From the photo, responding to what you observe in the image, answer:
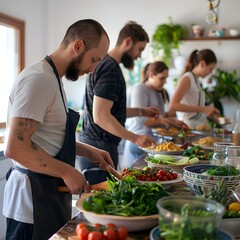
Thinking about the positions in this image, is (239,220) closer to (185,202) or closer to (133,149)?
(185,202)

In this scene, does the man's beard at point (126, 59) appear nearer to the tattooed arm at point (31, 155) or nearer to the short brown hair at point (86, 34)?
the short brown hair at point (86, 34)

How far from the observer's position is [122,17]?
534cm

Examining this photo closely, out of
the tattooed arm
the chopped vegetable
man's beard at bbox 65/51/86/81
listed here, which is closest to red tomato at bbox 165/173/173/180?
the chopped vegetable

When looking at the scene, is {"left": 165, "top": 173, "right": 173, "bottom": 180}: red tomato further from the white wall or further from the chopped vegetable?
the white wall

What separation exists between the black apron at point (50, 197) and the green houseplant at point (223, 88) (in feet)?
11.9

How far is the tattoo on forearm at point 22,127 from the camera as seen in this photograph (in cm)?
151

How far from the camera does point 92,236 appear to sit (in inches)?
42.2

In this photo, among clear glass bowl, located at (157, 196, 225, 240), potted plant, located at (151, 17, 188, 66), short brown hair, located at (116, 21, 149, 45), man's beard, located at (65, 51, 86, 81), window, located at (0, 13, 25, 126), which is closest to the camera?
clear glass bowl, located at (157, 196, 225, 240)

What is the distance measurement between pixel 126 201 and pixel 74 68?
749 mm

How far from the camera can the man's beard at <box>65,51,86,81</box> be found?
→ 5.87 feet

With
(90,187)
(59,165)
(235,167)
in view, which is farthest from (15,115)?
(235,167)

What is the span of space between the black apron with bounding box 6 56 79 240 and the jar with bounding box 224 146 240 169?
2.22 feet

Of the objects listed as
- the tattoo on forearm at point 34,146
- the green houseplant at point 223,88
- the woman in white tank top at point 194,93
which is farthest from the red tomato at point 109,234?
the green houseplant at point 223,88

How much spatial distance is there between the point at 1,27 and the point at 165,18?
208 cm
